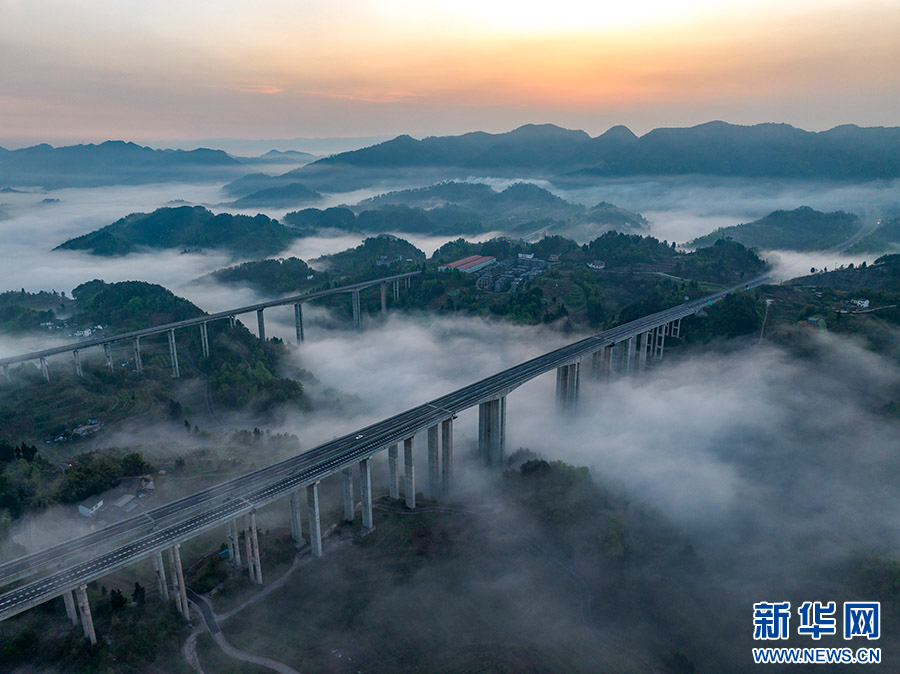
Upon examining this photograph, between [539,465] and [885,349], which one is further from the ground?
[885,349]

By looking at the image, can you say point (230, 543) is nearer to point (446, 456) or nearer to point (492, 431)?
point (446, 456)

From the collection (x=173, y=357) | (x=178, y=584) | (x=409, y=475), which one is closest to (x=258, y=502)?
(x=178, y=584)

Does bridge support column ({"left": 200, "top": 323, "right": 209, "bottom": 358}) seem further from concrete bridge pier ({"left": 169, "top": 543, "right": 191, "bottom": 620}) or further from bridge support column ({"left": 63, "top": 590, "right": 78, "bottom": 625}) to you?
bridge support column ({"left": 63, "top": 590, "right": 78, "bottom": 625})

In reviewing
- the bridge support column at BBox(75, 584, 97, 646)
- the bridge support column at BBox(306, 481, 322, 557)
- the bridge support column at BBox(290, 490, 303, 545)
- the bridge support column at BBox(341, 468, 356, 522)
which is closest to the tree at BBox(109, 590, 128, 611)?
the bridge support column at BBox(75, 584, 97, 646)

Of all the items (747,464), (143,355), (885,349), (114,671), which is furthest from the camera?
(143,355)

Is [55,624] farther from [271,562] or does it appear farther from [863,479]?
[863,479]

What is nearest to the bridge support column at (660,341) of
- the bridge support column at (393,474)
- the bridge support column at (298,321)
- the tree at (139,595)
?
the bridge support column at (393,474)

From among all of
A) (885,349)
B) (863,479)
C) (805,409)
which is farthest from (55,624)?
(885,349)
